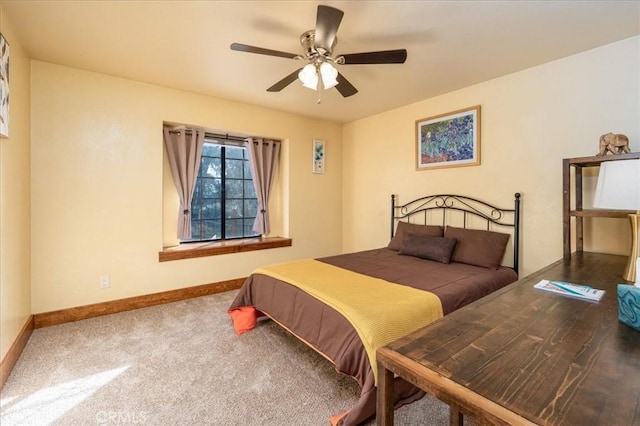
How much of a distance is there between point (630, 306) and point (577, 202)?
172 centimetres

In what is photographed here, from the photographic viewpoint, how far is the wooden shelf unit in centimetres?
195

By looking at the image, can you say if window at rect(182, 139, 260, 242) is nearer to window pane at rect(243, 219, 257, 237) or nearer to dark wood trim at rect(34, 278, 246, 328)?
window pane at rect(243, 219, 257, 237)

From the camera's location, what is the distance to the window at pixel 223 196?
3754 millimetres

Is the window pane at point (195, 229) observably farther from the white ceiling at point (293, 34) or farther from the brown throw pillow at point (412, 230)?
the brown throw pillow at point (412, 230)

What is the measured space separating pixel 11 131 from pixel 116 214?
108cm

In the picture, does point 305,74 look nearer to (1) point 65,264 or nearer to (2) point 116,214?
(2) point 116,214

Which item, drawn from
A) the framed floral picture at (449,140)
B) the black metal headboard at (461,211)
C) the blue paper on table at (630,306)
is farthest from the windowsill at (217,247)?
the blue paper on table at (630,306)

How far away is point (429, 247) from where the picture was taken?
296 centimetres

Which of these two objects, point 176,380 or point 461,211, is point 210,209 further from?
point 461,211

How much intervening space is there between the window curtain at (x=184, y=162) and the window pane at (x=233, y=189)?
49cm

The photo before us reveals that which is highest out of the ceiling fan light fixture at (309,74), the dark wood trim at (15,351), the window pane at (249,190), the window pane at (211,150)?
the ceiling fan light fixture at (309,74)

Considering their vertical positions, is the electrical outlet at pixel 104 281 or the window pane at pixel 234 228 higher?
the window pane at pixel 234 228

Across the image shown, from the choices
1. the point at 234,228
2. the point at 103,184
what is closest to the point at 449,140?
the point at 234,228

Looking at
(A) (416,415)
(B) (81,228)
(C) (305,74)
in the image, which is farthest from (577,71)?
(B) (81,228)
